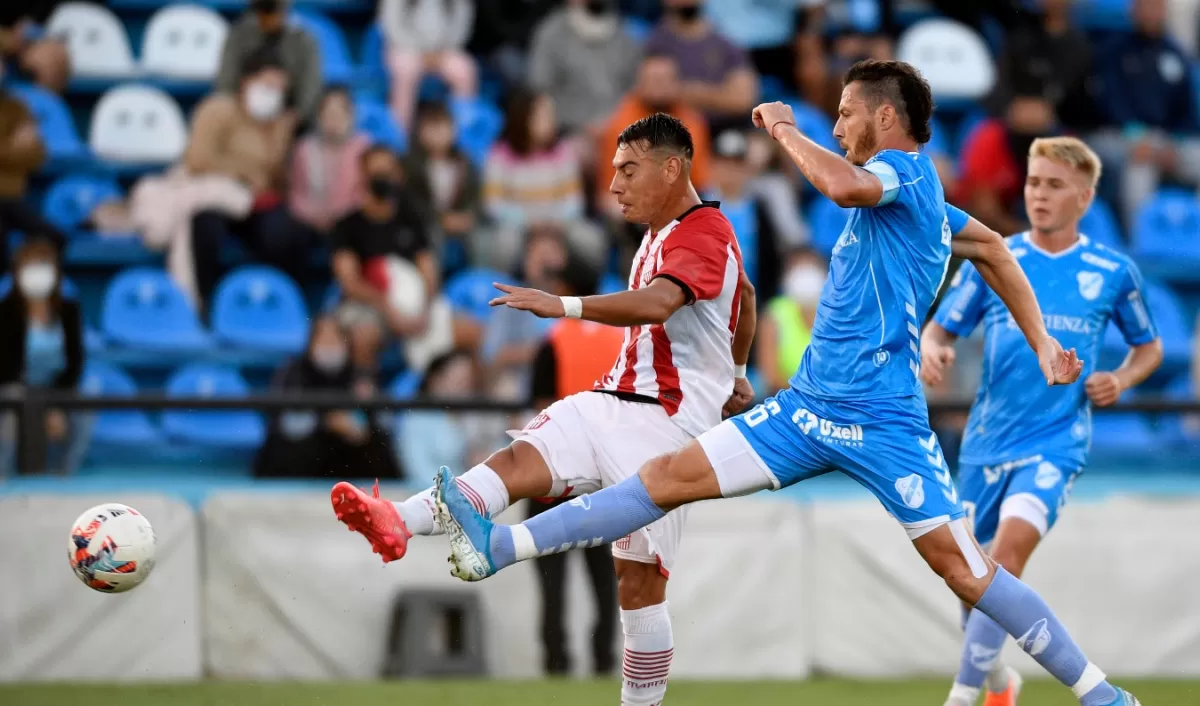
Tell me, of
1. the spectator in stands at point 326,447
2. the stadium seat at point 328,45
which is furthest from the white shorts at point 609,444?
the stadium seat at point 328,45

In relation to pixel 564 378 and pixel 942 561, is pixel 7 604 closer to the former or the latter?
pixel 564 378

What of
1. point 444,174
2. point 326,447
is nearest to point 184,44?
point 444,174

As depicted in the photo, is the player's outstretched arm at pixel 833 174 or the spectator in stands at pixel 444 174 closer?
the player's outstretched arm at pixel 833 174

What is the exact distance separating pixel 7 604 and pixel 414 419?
2.57 m

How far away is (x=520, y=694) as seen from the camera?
8.42 metres

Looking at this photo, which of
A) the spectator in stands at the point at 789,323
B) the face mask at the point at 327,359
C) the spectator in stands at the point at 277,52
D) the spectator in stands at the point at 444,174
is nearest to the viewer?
the face mask at the point at 327,359

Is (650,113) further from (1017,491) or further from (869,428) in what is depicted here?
(869,428)

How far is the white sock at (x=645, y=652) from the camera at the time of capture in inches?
239

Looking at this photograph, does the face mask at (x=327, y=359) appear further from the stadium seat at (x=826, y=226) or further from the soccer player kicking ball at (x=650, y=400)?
the soccer player kicking ball at (x=650, y=400)

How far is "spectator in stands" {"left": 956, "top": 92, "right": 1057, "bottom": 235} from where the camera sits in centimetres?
1264

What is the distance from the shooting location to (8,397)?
9.16 metres

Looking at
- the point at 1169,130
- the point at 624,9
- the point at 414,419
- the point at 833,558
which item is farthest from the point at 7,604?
the point at 1169,130

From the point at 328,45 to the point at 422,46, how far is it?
91 cm

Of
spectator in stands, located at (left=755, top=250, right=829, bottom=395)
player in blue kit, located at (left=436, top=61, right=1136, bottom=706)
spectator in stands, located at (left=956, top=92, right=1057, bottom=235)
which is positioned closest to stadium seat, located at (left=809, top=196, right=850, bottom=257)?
spectator in stands, located at (left=956, top=92, right=1057, bottom=235)
